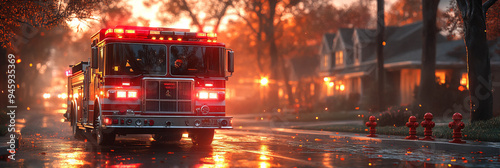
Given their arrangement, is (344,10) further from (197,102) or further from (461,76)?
(197,102)

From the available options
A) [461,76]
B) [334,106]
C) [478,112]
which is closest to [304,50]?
[334,106]

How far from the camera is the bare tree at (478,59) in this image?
20.5 metres

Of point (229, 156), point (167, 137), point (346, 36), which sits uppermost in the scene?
point (346, 36)

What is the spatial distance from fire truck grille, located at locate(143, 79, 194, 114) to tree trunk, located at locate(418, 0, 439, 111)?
56.5ft

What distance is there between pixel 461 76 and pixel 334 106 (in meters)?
9.18

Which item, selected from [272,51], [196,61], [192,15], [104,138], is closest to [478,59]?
[196,61]

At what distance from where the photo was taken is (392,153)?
15.2 m

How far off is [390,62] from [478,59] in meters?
25.0

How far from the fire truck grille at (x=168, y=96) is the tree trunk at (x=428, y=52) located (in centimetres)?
1721

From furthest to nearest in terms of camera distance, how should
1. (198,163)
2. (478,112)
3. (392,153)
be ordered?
(478,112) < (392,153) < (198,163)

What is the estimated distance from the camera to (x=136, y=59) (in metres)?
15.9

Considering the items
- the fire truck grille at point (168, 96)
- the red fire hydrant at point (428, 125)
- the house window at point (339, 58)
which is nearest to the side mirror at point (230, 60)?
the fire truck grille at point (168, 96)

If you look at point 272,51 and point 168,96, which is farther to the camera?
point 272,51

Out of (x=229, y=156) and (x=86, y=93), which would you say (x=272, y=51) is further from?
(x=229, y=156)
